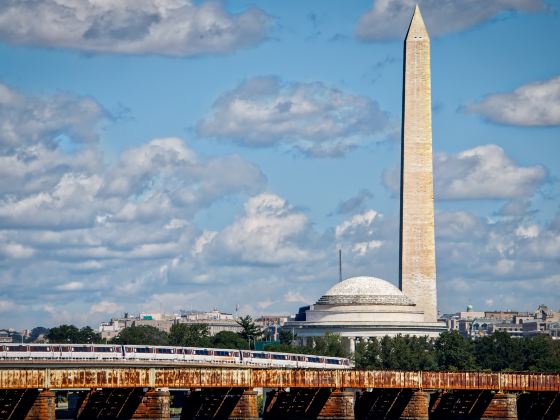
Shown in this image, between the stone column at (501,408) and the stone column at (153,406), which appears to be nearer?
the stone column at (153,406)

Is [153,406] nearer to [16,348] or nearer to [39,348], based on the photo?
[16,348]

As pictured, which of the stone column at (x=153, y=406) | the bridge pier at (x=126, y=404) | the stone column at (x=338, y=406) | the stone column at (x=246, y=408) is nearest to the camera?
the stone column at (x=153, y=406)

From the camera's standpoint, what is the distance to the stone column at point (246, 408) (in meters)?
115

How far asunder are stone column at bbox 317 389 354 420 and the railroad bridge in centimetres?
7

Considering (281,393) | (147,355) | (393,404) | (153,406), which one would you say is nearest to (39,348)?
(147,355)

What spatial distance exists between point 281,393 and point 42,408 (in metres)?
21.1

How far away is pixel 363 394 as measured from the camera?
411ft

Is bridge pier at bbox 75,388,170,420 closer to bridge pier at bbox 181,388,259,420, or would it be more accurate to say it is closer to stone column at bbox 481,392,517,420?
bridge pier at bbox 181,388,259,420

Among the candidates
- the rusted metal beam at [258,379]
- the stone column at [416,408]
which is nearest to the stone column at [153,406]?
the rusted metal beam at [258,379]

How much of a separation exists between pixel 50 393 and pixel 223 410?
49.5 ft

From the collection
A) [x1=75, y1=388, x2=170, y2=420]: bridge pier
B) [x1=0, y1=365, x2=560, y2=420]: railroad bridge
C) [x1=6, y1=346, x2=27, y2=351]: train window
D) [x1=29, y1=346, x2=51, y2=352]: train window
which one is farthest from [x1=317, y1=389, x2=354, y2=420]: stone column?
[x1=6, y1=346, x2=27, y2=351]: train window

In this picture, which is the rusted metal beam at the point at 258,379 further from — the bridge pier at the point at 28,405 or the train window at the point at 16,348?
the train window at the point at 16,348

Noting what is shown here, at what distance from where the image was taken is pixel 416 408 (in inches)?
4722

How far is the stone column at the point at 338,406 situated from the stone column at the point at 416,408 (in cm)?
421
